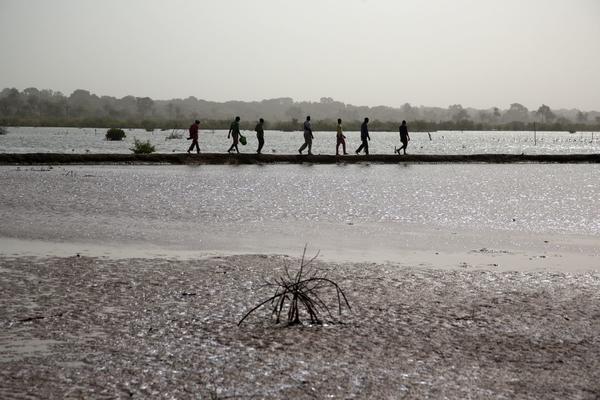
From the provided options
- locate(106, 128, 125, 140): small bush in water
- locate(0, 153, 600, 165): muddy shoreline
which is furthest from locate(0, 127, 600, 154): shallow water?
locate(0, 153, 600, 165): muddy shoreline

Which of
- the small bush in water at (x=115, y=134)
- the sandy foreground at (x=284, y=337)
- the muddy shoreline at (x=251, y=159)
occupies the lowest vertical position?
the sandy foreground at (x=284, y=337)

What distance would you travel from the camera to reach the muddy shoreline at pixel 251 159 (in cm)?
3291

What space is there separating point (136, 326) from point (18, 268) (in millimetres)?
3437

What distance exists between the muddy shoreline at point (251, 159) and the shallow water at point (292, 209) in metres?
2.17

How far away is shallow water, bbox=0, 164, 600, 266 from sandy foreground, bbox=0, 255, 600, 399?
2592 millimetres

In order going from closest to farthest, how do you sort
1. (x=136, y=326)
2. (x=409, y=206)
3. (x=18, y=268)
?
(x=136, y=326), (x=18, y=268), (x=409, y=206)

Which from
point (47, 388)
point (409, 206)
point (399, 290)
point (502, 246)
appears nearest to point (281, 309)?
point (399, 290)

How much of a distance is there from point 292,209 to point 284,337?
37.0 ft

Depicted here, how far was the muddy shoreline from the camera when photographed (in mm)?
32906

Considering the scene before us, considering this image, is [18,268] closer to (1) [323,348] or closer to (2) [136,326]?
(2) [136,326]

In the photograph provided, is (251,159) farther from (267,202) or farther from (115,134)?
(115,134)

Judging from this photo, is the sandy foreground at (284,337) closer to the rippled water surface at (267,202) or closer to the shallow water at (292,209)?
the shallow water at (292,209)

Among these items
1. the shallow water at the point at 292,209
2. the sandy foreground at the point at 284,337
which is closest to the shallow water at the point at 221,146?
the shallow water at the point at 292,209

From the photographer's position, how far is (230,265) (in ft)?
35.9
